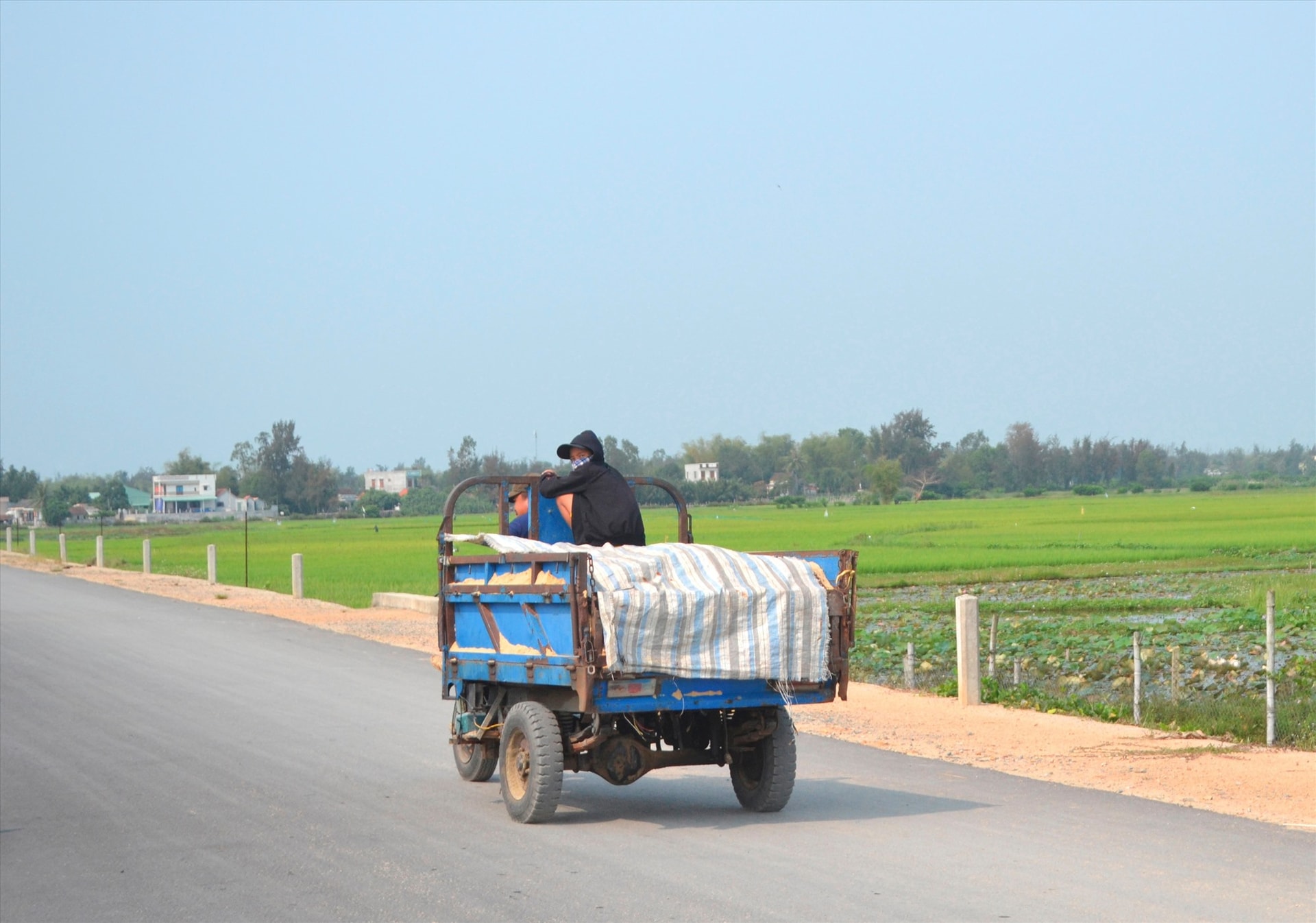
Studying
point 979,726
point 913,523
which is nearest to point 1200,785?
point 979,726

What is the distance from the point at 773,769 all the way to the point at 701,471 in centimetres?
16578

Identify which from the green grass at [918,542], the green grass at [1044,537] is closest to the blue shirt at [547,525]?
the green grass at [918,542]

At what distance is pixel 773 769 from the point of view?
8914mm

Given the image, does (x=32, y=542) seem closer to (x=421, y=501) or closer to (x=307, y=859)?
(x=307, y=859)

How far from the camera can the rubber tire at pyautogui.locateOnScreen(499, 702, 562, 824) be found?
8469mm

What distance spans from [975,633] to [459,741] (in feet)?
24.4

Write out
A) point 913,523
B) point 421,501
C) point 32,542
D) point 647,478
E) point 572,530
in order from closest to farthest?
point 572,530, point 647,478, point 32,542, point 913,523, point 421,501

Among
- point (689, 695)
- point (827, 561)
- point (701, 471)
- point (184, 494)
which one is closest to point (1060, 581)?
point (827, 561)

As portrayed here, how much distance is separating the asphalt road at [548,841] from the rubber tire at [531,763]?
0.13 metres

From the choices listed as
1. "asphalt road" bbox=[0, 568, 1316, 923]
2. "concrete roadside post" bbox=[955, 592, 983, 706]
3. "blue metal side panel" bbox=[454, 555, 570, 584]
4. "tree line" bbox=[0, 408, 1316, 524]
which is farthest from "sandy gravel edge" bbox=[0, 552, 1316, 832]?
"tree line" bbox=[0, 408, 1316, 524]

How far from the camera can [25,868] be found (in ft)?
25.5

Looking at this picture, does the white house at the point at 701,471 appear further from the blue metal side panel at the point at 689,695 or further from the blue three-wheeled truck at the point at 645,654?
the blue metal side panel at the point at 689,695

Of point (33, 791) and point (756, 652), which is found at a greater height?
point (756, 652)

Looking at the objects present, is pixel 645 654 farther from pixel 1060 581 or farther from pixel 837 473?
pixel 837 473
